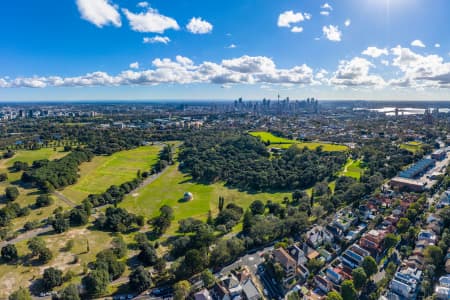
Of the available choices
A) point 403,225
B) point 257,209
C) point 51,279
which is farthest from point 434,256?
point 51,279

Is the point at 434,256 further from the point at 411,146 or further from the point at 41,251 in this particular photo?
the point at 411,146

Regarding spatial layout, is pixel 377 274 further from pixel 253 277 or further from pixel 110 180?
pixel 110 180

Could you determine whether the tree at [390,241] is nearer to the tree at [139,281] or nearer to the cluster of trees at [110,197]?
the tree at [139,281]

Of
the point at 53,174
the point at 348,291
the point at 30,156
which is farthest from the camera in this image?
the point at 30,156

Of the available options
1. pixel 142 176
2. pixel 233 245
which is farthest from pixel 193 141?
pixel 233 245

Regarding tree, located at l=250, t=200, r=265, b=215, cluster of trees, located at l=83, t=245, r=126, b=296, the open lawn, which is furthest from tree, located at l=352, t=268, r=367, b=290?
cluster of trees, located at l=83, t=245, r=126, b=296

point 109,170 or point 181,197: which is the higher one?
point 109,170

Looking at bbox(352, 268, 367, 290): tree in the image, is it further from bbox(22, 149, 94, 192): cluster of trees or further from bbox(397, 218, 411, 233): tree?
bbox(22, 149, 94, 192): cluster of trees
